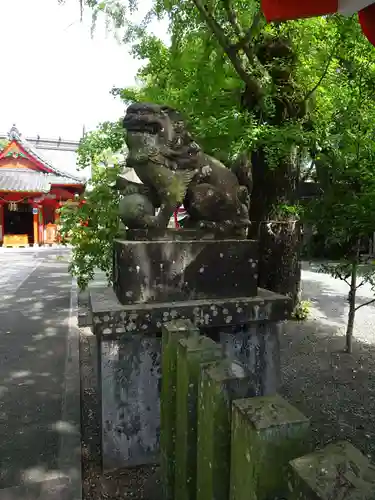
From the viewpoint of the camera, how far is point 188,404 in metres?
1.43

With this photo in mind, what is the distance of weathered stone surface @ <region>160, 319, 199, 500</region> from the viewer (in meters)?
1.67

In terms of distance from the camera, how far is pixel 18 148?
79.0 feet

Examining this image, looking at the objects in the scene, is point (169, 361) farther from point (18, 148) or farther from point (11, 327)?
point (18, 148)

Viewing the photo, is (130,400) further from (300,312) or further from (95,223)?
(300,312)

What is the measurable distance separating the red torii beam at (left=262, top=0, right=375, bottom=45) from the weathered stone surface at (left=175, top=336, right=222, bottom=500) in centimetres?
203

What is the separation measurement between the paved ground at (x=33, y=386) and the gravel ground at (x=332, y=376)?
78.6 inches

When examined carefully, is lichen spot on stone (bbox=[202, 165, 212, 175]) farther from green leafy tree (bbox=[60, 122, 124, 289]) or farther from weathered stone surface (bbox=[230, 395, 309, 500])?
green leafy tree (bbox=[60, 122, 124, 289])

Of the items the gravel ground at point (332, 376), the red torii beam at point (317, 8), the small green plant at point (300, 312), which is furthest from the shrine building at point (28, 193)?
the red torii beam at point (317, 8)

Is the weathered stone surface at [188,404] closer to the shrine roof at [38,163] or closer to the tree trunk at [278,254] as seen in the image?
the tree trunk at [278,254]

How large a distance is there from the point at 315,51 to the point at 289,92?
1.97 feet

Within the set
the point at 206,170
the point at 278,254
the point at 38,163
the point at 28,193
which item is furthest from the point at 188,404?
the point at 38,163

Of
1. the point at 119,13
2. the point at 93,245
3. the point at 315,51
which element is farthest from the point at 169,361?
the point at 119,13

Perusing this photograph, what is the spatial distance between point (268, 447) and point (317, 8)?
2446 mm

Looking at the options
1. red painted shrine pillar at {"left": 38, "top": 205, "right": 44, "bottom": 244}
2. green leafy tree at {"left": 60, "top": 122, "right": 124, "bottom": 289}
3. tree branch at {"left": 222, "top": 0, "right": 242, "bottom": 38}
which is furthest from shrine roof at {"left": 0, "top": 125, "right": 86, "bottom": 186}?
tree branch at {"left": 222, "top": 0, "right": 242, "bottom": 38}
